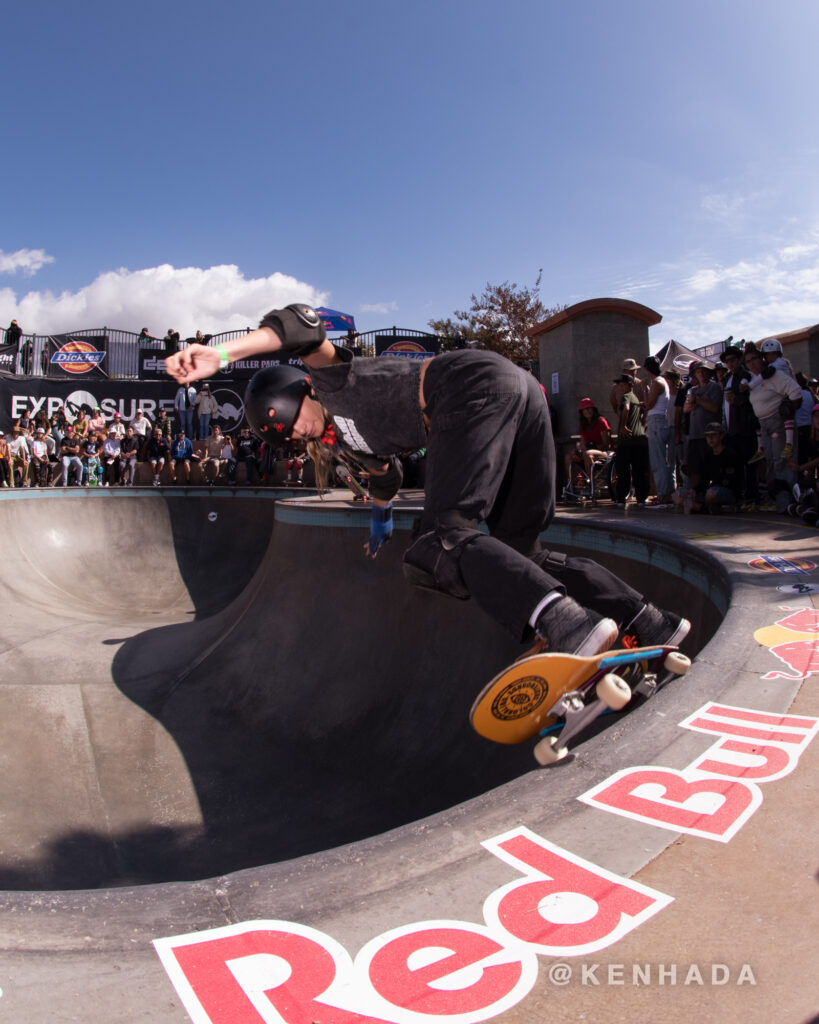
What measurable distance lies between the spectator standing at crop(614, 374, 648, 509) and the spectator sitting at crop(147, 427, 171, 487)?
43.8 feet

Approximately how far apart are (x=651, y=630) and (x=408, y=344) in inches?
905

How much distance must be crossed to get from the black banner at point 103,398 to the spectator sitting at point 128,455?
2192mm

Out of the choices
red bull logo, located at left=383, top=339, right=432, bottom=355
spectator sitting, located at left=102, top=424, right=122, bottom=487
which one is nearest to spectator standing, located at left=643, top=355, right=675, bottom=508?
spectator sitting, located at left=102, top=424, right=122, bottom=487

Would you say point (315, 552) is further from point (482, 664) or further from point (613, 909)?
point (613, 909)

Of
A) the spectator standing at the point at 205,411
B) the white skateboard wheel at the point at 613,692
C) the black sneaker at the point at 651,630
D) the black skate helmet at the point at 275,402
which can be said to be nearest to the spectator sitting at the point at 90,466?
the spectator standing at the point at 205,411

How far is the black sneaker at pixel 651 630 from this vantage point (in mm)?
2596

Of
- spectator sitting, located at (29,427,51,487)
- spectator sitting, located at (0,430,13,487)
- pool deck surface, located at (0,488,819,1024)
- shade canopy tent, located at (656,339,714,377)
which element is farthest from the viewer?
spectator sitting, located at (29,427,51,487)

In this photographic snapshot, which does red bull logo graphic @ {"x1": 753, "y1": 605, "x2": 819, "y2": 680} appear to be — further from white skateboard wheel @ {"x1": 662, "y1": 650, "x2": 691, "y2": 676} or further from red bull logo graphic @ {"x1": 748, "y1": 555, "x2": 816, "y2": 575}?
red bull logo graphic @ {"x1": 748, "y1": 555, "x2": 816, "y2": 575}

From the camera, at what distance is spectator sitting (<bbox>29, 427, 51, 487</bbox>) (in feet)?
59.8

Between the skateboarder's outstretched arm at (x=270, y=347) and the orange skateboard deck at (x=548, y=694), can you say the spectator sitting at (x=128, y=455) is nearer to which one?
the skateboarder's outstretched arm at (x=270, y=347)

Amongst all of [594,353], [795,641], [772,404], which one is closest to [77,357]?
[594,353]

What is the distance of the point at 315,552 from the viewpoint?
24.7ft

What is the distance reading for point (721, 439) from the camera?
27.0ft

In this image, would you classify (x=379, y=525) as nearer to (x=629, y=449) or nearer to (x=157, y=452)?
(x=629, y=449)
